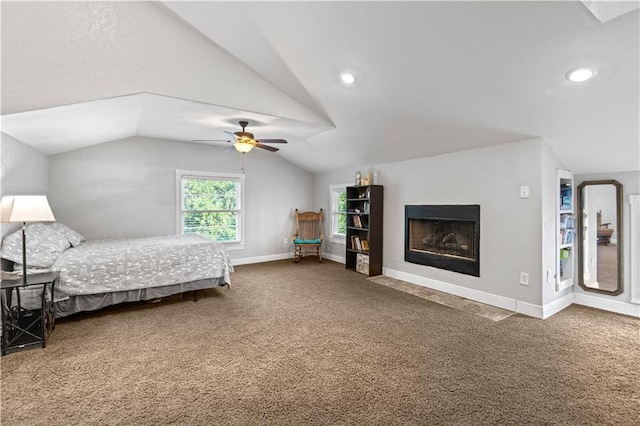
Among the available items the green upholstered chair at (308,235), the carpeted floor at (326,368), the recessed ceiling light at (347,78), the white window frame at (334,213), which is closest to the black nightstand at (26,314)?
the carpeted floor at (326,368)

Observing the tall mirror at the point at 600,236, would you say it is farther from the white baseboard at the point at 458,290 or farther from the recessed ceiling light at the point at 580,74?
the recessed ceiling light at the point at 580,74

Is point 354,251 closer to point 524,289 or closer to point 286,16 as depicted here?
point 524,289

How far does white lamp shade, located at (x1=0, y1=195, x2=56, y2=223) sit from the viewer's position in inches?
96.7

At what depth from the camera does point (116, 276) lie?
329 centimetres

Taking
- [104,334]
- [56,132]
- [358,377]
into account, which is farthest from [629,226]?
[56,132]

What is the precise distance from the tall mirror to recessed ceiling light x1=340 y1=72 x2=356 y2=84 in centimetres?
312

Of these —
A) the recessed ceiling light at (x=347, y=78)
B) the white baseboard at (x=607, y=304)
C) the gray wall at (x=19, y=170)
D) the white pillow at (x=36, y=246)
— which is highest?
the recessed ceiling light at (x=347, y=78)

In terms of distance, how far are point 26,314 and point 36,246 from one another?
2.12ft

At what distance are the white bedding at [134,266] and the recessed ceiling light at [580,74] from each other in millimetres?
3995

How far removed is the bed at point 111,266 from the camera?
3.04 m

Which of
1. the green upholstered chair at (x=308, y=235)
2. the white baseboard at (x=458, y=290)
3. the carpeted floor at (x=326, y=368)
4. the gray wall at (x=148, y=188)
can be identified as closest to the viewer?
the carpeted floor at (x=326, y=368)

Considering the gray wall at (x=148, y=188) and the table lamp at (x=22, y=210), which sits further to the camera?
the gray wall at (x=148, y=188)

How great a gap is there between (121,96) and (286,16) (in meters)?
1.63

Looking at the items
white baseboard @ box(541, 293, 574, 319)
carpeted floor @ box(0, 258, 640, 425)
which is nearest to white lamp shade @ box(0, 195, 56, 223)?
carpeted floor @ box(0, 258, 640, 425)
